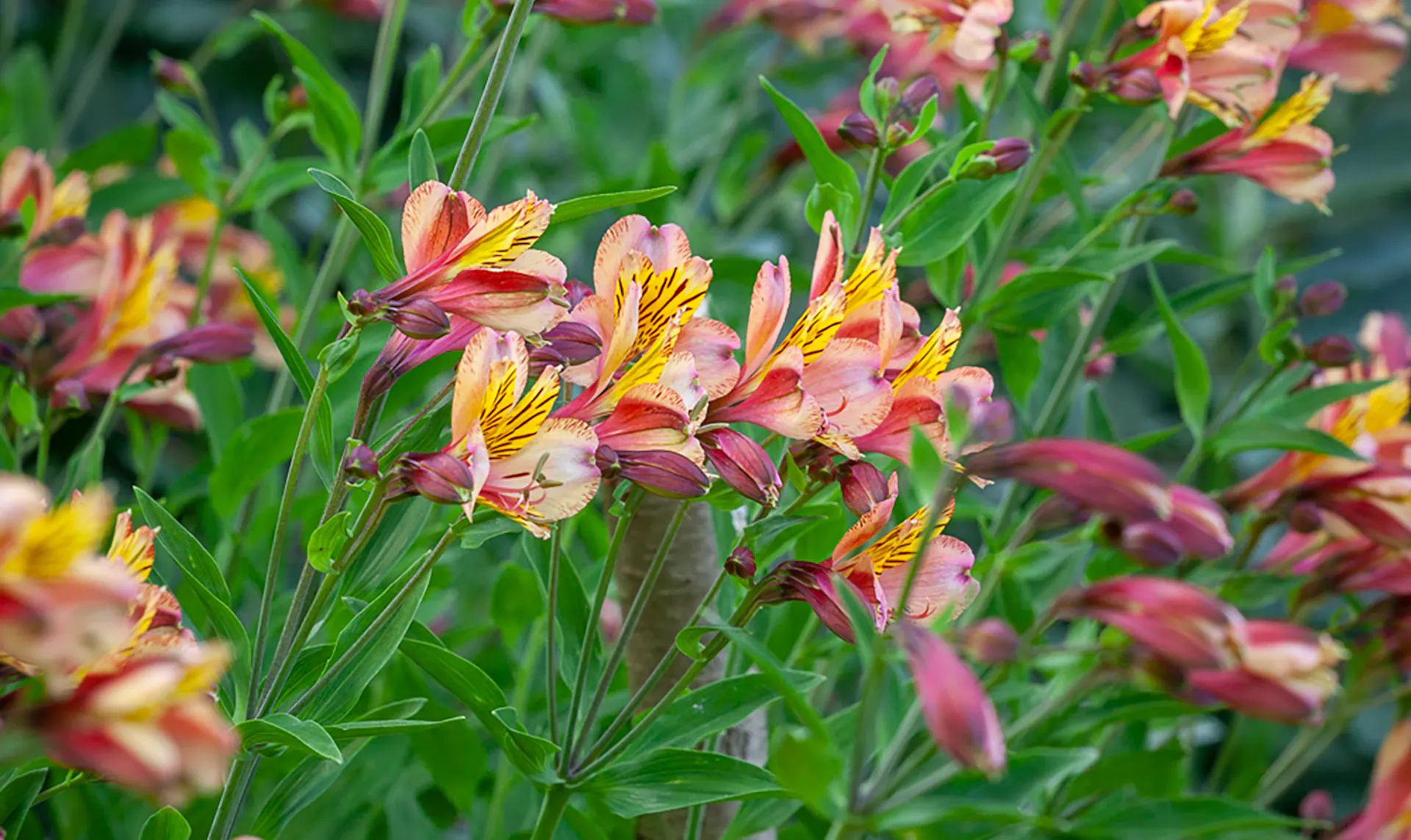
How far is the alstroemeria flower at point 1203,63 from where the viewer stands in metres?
0.59

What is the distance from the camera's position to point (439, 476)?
38 centimetres

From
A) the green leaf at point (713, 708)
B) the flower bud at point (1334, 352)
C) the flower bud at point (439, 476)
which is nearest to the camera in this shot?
the flower bud at point (439, 476)

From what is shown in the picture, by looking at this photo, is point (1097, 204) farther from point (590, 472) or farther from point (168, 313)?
point (590, 472)

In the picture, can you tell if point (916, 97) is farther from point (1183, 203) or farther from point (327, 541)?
point (327, 541)

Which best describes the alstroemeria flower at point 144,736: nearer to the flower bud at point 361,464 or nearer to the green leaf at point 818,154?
the flower bud at point 361,464

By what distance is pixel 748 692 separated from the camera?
49 centimetres

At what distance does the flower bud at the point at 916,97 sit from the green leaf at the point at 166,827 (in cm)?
43

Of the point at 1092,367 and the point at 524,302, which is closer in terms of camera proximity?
the point at 524,302

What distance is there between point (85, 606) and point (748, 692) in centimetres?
28

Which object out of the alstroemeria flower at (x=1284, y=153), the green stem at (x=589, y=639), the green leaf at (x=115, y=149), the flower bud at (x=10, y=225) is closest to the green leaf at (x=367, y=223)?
the green stem at (x=589, y=639)

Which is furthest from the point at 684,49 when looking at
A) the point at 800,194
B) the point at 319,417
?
the point at 319,417

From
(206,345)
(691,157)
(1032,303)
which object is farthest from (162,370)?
(691,157)

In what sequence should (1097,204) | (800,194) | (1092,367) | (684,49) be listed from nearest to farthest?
(1092,367)
(800,194)
(684,49)
(1097,204)

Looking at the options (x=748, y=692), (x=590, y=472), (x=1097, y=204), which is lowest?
(x=1097, y=204)
